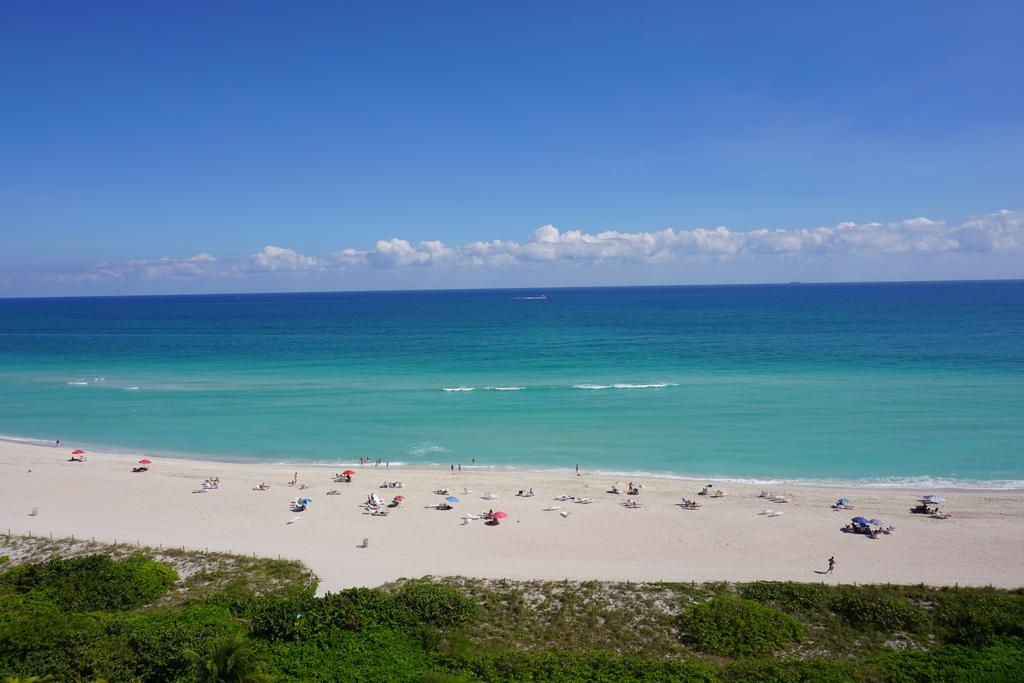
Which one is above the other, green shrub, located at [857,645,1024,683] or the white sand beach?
green shrub, located at [857,645,1024,683]

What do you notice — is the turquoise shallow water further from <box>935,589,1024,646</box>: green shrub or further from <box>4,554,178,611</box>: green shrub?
<box>4,554,178,611</box>: green shrub

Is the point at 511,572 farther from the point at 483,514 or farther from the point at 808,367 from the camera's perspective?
the point at 808,367

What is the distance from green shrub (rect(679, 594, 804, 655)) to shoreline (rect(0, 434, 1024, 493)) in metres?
17.6

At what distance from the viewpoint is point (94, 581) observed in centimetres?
2327

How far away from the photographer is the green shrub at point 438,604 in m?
20.9

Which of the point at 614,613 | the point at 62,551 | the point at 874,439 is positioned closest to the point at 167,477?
the point at 62,551

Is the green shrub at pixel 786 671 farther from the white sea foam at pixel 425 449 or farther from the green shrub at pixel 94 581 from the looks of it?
the white sea foam at pixel 425 449

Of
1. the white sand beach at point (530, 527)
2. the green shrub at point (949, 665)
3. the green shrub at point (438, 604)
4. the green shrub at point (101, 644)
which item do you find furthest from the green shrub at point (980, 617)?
the green shrub at point (101, 644)

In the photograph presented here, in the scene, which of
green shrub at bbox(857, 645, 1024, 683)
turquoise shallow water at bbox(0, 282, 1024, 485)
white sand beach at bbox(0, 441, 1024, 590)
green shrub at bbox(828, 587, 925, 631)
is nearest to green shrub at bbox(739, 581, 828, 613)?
green shrub at bbox(828, 587, 925, 631)

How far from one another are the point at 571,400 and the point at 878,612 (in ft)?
132

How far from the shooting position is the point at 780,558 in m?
27.4

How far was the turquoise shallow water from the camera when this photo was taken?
43.8 m

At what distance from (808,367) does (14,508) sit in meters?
77.1

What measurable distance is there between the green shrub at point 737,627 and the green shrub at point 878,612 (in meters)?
2.09
